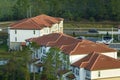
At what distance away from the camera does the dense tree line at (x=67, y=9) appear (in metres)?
57.4

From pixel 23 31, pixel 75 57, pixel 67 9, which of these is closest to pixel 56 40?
pixel 75 57

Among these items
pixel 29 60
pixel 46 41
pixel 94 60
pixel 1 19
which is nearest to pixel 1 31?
pixel 1 19

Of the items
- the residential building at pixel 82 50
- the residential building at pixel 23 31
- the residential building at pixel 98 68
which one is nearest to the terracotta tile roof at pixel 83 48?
the residential building at pixel 82 50

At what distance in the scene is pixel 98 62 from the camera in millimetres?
32000

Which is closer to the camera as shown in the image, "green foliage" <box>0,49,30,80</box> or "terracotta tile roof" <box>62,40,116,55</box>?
"green foliage" <box>0,49,30,80</box>

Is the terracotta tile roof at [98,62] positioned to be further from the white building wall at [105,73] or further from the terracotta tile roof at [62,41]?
the terracotta tile roof at [62,41]

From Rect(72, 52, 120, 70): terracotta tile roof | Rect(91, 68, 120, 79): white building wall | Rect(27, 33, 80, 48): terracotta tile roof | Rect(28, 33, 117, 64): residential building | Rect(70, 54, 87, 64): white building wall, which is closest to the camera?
Rect(91, 68, 120, 79): white building wall

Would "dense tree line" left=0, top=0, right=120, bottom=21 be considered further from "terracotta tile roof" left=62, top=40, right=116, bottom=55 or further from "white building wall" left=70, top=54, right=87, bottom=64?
"white building wall" left=70, top=54, right=87, bottom=64

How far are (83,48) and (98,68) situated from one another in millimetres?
3332

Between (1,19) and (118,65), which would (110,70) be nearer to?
(118,65)

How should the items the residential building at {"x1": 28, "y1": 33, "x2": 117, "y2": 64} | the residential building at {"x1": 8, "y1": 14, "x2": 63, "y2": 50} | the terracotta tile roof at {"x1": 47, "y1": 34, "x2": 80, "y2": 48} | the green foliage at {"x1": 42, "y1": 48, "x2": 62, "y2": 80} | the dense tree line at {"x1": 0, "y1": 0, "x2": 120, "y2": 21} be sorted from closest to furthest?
the green foliage at {"x1": 42, "y1": 48, "x2": 62, "y2": 80} < the residential building at {"x1": 28, "y1": 33, "x2": 117, "y2": 64} < the terracotta tile roof at {"x1": 47, "y1": 34, "x2": 80, "y2": 48} < the residential building at {"x1": 8, "y1": 14, "x2": 63, "y2": 50} < the dense tree line at {"x1": 0, "y1": 0, "x2": 120, "y2": 21}

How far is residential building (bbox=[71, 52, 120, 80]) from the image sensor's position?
Result: 31.5m

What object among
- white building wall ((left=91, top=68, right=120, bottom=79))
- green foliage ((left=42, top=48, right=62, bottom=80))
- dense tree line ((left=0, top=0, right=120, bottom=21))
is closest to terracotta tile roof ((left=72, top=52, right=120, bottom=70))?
white building wall ((left=91, top=68, right=120, bottom=79))

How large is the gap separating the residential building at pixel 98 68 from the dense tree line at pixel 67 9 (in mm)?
24370
